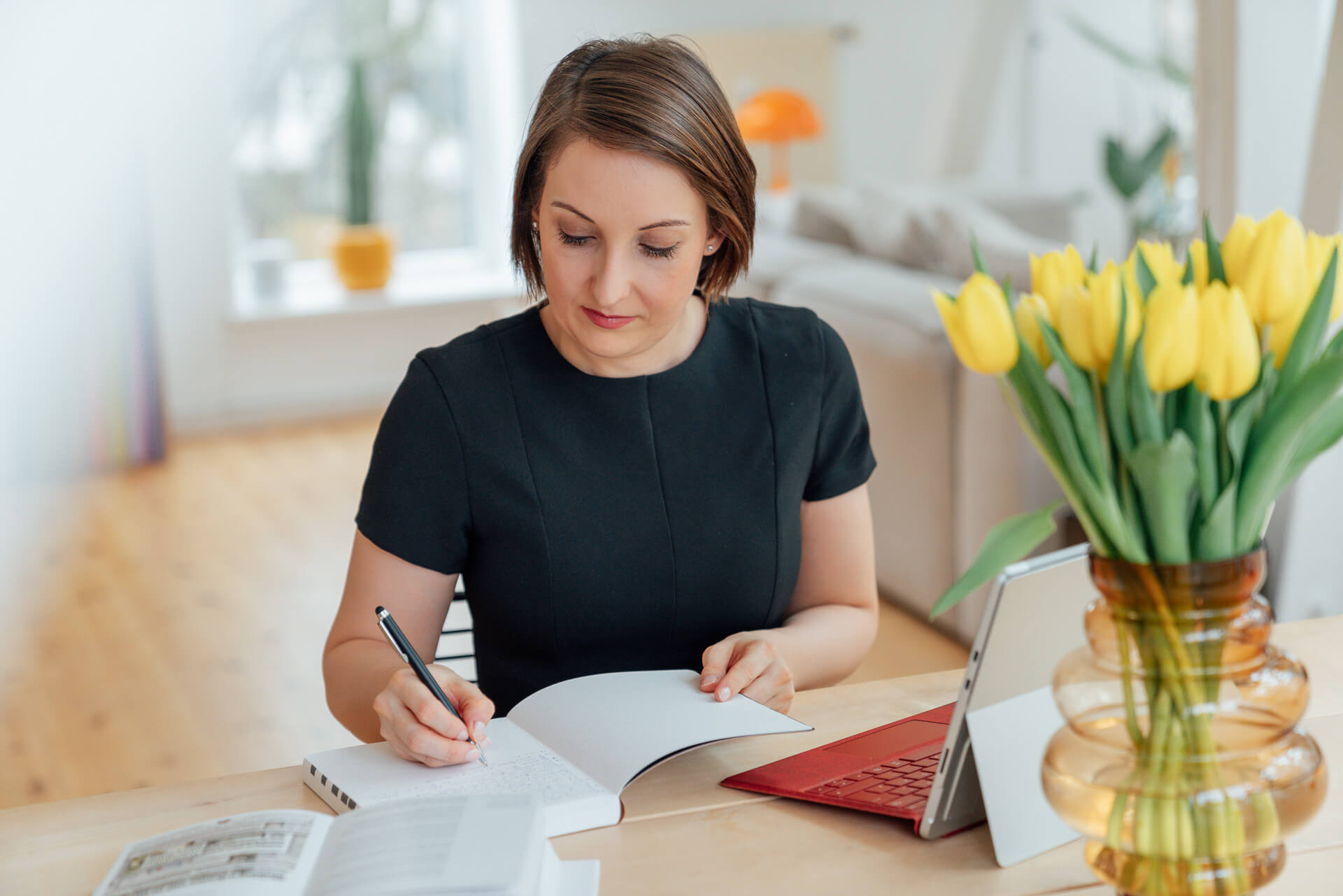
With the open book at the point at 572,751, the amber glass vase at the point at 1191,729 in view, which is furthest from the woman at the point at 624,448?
the amber glass vase at the point at 1191,729

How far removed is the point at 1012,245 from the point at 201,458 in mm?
3267

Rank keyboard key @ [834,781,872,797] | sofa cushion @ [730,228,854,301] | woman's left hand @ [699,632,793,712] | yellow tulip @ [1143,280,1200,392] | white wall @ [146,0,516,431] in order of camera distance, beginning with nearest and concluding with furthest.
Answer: yellow tulip @ [1143,280,1200,392], keyboard key @ [834,781,872,797], woman's left hand @ [699,632,793,712], sofa cushion @ [730,228,854,301], white wall @ [146,0,516,431]

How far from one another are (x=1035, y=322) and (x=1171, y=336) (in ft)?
0.25

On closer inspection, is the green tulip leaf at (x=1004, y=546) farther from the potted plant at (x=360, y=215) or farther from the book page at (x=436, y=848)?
the potted plant at (x=360, y=215)

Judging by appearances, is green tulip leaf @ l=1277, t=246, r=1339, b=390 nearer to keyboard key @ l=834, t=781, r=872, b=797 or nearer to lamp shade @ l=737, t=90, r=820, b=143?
keyboard key @ l=834, t=781, r=872, b=797

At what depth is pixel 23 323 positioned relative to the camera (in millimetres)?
4652

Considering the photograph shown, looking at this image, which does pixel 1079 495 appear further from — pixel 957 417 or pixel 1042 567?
pixel 957 417

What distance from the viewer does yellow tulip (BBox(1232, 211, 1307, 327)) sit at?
63 centimetres

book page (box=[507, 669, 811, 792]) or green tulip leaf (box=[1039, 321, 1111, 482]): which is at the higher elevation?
green tulip leaf (box=[1039, 321, 1111, 482])

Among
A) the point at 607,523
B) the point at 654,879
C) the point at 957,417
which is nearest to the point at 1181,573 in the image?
the point at 654,879

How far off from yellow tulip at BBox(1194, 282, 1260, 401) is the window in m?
5.07

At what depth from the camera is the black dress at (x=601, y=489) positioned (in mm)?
1256

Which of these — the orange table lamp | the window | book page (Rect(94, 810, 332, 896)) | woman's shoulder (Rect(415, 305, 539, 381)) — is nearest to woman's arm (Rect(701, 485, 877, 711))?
woman's shoulder (Rect(415, 305, 539, 381))

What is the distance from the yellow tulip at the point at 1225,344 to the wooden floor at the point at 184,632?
2126mm
